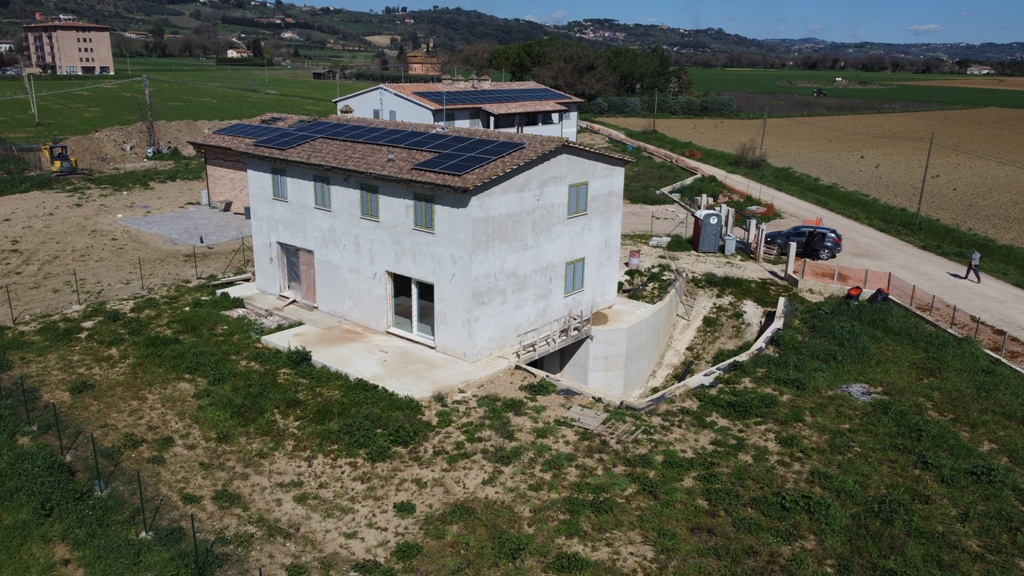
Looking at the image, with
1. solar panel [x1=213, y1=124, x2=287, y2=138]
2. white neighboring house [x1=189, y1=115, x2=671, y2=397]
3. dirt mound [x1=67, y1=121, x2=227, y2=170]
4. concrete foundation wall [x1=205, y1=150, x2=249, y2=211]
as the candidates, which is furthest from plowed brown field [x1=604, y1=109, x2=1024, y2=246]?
dirt mound [x1=67, y1=121, x2=227, y2=170]

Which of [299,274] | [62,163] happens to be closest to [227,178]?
[62,163]

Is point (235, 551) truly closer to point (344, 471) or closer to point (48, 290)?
point (344, 471)

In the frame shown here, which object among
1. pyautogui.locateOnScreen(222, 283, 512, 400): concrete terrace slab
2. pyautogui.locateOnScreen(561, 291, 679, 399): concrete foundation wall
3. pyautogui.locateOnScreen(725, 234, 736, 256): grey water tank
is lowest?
pyautogui.locateOnScreen(561, 291, 679, 399): concrete foundation wall

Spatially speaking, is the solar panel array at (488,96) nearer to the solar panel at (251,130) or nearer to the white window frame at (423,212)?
the solar panel at (251,130)

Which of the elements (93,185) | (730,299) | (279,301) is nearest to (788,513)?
(730,299)

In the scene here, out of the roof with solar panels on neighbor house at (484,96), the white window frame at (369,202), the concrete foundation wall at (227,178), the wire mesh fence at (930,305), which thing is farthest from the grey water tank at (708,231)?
the concrete foundation wall at (227,178)

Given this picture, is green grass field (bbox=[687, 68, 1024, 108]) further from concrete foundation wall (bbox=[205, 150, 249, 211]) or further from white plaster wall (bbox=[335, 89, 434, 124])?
concrete foundation wall (bbox=[205, 150, 249, 211])
